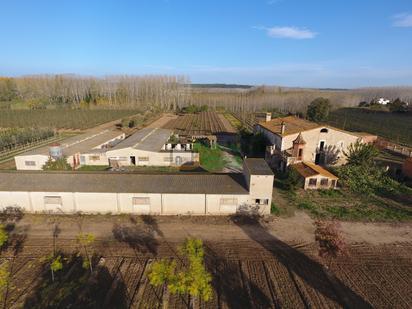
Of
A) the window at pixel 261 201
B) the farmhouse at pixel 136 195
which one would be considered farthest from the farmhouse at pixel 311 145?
the farmhouse at pixel 136 195

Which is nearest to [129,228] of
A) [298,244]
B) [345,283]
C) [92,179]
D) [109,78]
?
[92,179]

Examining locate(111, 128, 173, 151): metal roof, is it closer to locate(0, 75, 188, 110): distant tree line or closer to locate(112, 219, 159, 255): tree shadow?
locate(112, 219, 159, 255): tree shadow

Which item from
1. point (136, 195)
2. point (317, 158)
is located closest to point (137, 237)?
point (136, 195)

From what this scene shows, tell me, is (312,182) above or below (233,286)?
above

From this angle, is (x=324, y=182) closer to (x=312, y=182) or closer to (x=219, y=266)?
(x=312, y=182)

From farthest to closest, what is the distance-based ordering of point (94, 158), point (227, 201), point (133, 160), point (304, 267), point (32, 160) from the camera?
point (133, 160) < point (94, 158) < point (32, 160) < point (227, 201) < point (304, 267)

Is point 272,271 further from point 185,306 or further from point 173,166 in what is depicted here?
point 173,166

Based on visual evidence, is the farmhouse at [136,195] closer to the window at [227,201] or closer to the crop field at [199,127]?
the window at [227,201]
